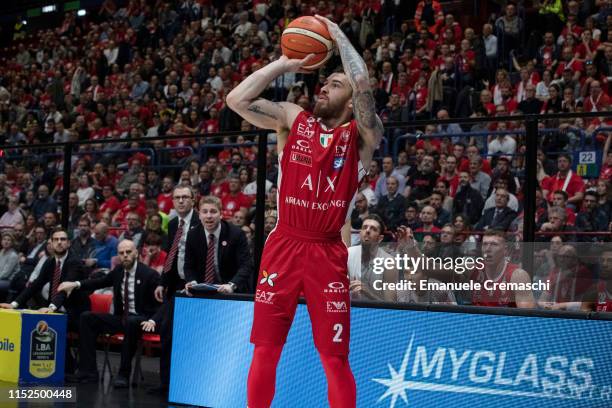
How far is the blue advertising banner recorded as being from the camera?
5.95m

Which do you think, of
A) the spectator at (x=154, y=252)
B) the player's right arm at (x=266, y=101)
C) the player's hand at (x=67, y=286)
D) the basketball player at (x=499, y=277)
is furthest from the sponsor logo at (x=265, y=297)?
the spectator at (x=154, y=252)

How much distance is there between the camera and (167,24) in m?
21.5

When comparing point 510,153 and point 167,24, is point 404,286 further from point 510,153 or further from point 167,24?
point 167,24

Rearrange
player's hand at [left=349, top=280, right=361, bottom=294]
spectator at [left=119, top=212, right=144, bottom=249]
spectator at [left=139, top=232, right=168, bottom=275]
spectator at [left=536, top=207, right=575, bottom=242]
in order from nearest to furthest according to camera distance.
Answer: player's hand at [left=349, top=280, right=361, bottom=294] → spectator at [left=536, top=207, right=575, bottom=242] → spectator at [left=139, top=232, right=168, bottom=275] → spectator at [left=119, top=212, right=144, bottom=249]

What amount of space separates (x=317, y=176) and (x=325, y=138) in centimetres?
22

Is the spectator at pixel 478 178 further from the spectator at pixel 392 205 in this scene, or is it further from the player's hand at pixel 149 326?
the player's hand at pixel 149 326

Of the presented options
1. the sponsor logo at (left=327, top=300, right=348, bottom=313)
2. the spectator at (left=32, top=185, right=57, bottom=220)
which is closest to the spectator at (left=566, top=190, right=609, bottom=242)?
the sponsor logo at (left=327, top=300, right=348, bottom=313)

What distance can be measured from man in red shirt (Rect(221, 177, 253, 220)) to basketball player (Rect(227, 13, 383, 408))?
5.58m

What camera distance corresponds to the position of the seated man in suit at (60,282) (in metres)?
9.44

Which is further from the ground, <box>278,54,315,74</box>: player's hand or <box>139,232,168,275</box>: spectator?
<box>278,54,315,74</box>: player's hand

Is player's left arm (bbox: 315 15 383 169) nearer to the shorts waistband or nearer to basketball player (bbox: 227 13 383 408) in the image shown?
basketball player (bbox: 227 13 383 408)

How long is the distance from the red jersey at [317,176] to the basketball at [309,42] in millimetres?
378

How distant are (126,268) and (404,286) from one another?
3.60 metres

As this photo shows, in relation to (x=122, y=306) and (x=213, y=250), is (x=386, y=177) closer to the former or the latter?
(x=213, y=250)
